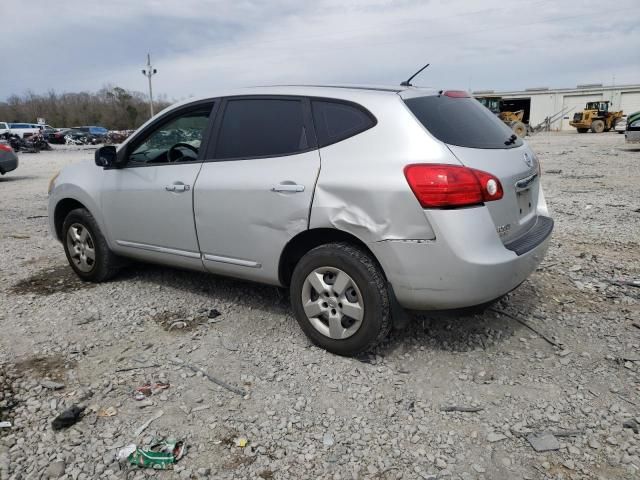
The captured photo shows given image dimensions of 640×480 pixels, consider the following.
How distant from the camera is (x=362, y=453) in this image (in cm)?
247

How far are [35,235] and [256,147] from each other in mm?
4985

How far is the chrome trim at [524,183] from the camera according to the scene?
128 inches

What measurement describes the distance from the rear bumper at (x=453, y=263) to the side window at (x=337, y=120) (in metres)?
0.75

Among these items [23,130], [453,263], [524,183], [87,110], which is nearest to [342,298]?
[453,263]

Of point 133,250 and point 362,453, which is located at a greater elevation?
point 133,250

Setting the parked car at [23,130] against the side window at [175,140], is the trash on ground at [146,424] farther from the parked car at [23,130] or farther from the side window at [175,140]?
the parked car at [23,130]

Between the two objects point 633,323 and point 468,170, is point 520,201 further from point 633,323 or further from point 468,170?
point 633,323

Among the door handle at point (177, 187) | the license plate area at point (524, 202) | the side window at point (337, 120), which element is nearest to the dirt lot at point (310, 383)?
the license plate area at point (524, 202)

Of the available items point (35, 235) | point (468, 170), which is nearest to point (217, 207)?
point (468, 170)

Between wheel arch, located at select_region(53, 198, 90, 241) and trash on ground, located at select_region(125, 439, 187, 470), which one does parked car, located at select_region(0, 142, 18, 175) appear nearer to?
wheel arch, located at select_region(53, 198, 90, 241)

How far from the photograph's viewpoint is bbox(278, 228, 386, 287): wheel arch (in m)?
3.20

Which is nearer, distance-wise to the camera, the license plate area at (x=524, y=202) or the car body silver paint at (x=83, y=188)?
the license plate area at (x=524, y=202)

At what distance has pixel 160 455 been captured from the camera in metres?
2.45

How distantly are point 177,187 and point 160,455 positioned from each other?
210cm
